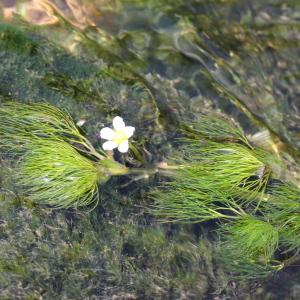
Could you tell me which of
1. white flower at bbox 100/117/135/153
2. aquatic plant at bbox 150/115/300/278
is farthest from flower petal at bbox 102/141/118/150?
Result: aquatic plant at bbox 150/115/300/278

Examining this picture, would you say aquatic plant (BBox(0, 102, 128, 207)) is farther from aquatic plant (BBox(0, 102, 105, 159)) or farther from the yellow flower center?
the yellow flower center

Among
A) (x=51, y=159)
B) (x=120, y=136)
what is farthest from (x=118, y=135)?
(x=51, y=159)

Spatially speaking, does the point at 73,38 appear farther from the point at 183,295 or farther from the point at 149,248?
the point at 183,295

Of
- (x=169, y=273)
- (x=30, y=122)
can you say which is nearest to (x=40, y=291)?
(x=169, y=273)

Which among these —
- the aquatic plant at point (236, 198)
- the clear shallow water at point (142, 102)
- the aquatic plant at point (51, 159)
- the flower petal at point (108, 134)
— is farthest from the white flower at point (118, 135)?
the aquatic plant at point (236, 198)

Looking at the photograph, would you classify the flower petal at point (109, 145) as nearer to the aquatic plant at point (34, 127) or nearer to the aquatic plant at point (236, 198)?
the aquatic plant at point (34, 127)

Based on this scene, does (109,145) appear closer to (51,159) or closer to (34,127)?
(51,159)
